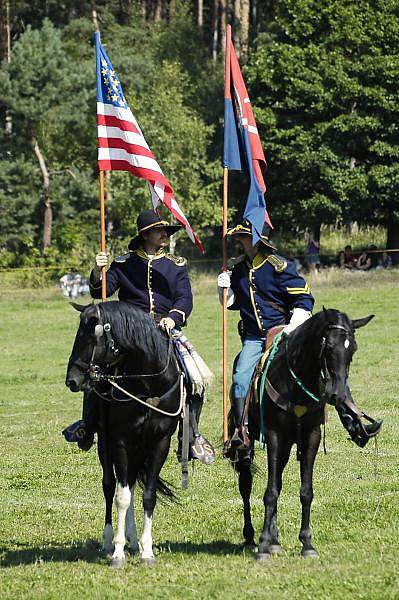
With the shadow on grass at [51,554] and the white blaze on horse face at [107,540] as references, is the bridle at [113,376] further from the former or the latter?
the shadow on grass at [51,554]

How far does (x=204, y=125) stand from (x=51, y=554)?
160ft

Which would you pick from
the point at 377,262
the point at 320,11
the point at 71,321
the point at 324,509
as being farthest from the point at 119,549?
the point at 320,11

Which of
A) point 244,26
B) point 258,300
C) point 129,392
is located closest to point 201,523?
point 129,392

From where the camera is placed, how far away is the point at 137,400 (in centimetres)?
977

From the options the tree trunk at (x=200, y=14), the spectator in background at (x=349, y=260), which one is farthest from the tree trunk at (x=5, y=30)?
the spectator in background at (x=349, y=260)

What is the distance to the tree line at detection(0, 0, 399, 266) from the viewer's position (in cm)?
5125

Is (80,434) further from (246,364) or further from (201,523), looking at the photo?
(201,523)

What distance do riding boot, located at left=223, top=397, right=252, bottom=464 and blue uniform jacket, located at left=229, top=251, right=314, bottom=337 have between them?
27.4 inches

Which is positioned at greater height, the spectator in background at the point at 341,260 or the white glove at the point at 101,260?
the white glove at the point at 101,260

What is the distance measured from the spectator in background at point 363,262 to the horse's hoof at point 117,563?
35.8 m

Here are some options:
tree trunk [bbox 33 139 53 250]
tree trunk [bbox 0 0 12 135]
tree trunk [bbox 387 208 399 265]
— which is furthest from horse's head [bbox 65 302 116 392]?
tree trunk [bbox 0 0 12 135]

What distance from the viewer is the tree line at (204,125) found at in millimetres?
51250

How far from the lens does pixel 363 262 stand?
46.1 m

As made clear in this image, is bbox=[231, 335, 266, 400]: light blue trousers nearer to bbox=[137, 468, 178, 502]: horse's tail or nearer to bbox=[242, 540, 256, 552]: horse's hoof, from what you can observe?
bbox=[137, 468, 178, 502]: horse's tail
